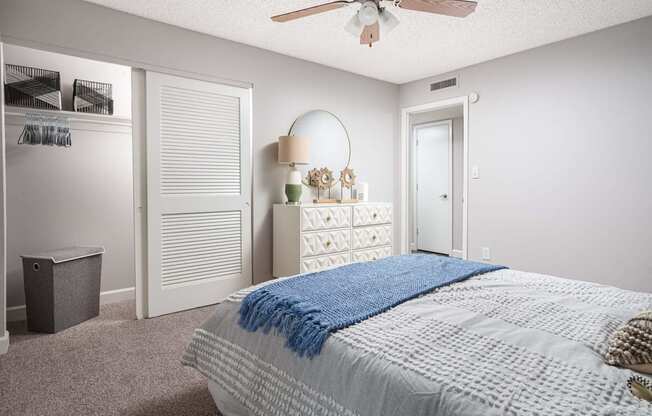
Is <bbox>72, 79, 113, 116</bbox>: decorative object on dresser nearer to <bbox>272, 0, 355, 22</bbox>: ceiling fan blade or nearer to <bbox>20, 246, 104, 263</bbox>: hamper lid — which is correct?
<bbox>20, 246, 104, 263</bbox>: hamper lid

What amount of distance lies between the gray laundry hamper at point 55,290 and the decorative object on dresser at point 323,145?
7.01 ft

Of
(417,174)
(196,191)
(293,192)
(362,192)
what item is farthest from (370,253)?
(417,174)

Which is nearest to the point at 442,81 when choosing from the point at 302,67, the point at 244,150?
the point at 302,67

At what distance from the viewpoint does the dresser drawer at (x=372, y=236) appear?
399 centimetres

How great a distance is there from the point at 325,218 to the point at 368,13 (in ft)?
6.39

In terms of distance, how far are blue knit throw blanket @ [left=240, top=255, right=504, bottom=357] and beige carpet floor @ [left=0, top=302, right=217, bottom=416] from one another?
0.71 m

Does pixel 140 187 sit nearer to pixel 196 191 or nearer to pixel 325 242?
pixel 196 191

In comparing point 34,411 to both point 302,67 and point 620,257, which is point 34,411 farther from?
point 620,257

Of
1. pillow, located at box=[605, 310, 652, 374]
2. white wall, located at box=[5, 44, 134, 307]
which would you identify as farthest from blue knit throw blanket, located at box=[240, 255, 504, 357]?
white wall, located at box=[5, 44, 134, 307]

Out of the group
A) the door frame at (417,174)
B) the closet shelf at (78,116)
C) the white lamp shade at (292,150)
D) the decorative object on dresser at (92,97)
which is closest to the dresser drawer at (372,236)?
the white lamp shade at (292,150)

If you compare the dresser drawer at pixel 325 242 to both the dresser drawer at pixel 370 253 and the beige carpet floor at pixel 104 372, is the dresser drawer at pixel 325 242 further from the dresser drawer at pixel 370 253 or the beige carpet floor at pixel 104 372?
the beige carpet floor at pixel 104 372

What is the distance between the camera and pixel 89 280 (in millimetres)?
3197

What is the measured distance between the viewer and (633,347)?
3.49ft

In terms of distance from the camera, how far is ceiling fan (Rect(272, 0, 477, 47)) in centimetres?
209
